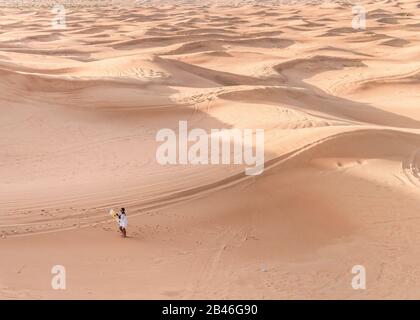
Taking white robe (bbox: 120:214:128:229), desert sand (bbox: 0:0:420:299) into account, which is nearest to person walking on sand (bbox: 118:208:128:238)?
white robe (bbox: 120:214:128:229)

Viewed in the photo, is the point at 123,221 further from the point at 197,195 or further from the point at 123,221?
the point at 197,195

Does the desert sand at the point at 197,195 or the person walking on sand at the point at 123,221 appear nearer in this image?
the desert sand at the point at 197,195

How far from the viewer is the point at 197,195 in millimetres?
8766

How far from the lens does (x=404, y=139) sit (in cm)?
1094

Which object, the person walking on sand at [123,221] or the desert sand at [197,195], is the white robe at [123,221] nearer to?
the person walking on sand at [123,221]

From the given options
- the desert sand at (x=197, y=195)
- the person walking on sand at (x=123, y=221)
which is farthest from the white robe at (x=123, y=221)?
the desert sand at (x=197, y=195)

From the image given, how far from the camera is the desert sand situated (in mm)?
6648

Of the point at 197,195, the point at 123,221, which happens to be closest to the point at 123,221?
the point at 123,221

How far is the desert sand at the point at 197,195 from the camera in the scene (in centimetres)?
665

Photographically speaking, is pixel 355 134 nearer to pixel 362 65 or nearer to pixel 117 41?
pixel 362 65

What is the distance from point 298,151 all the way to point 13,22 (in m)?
38.0

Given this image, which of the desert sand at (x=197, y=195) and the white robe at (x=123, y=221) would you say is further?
the white robe at (x=123, y=221)

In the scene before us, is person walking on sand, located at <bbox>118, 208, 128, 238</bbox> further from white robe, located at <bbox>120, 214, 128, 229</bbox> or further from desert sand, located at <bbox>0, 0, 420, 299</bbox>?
desert sand, located at <bbox>0, 0, 420, 299</bbox>
